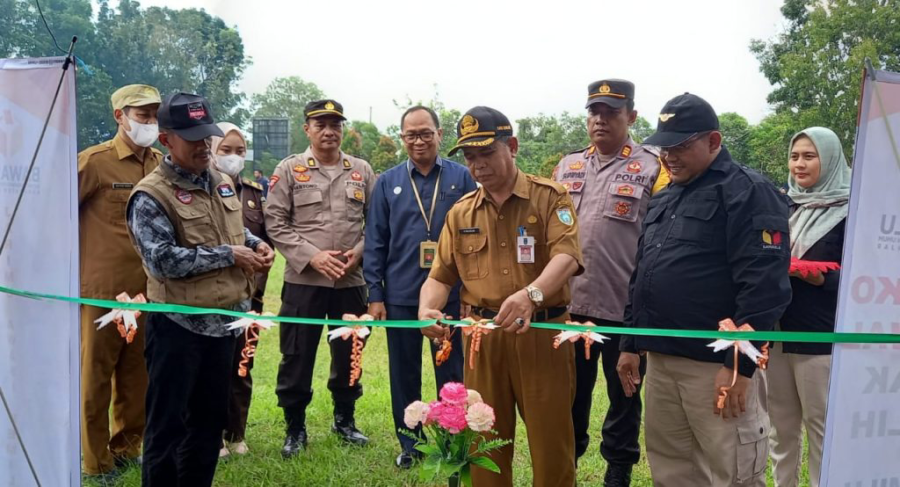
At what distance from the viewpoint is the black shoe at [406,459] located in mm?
4559

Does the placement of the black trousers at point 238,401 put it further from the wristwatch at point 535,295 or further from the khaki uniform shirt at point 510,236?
the wristwatch at point 535,295

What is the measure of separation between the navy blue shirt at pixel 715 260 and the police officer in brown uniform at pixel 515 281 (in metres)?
0.39

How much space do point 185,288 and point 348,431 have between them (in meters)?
2.13

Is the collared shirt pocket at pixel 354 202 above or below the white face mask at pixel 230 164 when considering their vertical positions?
below

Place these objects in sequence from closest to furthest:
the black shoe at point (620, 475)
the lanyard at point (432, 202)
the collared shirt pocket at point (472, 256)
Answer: the collared shirt pocket at point (472, 256) < the black shoe at point (620, 475) < the lanyard at point (432, 202)

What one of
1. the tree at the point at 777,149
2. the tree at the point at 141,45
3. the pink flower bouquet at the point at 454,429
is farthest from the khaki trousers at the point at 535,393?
the tree at the point at 141,45

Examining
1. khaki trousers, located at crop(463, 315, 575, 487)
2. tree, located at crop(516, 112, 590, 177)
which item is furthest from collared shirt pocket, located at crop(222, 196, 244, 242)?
tree, located at crop(516, 112, 590, 177)

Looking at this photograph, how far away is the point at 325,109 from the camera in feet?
15.8

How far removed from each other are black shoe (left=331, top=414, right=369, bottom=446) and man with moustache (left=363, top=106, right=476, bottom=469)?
518 mm

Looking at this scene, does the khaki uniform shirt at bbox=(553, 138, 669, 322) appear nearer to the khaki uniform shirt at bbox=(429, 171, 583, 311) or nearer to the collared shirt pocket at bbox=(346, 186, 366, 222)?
the khaki uniform shirt at bbox=(429, 171, 583, 311)

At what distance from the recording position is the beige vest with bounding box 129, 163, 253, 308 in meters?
3.32

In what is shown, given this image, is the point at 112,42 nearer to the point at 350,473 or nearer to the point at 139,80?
the point at 139,80

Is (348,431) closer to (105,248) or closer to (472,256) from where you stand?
(105,248)

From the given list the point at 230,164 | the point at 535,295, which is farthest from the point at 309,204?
the point at 535,295
